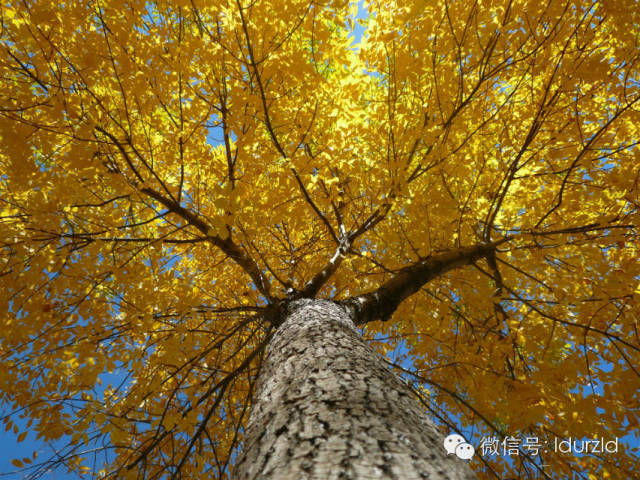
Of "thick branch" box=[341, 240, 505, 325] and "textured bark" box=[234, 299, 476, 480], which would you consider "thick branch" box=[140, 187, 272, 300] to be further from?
"textured bark" box=[234, 299, 476, 480]

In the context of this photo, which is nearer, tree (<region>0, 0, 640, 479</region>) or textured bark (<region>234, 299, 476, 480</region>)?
textured bark (<region>234, 299, 476, 480</region>)

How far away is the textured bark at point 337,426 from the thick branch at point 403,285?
118 centimetres

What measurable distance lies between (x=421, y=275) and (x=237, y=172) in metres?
2.23

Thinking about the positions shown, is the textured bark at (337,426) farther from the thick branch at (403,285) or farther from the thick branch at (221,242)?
the thick branch at (221,242)

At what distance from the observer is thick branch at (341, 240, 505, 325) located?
101 inches

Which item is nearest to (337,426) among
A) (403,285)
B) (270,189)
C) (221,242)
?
(403,285)

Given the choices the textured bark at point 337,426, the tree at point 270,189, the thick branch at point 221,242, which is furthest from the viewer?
the thick branch at point 221,242

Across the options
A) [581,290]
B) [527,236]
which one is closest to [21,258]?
[527,236]

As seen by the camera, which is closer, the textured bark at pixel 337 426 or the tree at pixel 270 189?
the textured bark at pixel 337 426

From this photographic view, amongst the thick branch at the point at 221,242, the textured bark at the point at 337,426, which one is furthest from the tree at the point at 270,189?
the textured bark at the point at 337,426

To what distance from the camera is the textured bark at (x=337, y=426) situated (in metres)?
0.67

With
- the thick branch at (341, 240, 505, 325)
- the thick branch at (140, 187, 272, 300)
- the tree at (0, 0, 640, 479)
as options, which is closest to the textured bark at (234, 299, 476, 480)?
the tree at (0, 0, 640, 479)

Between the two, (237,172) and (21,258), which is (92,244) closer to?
(21,258)

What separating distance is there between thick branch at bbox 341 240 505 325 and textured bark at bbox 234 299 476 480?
1.18 metres
